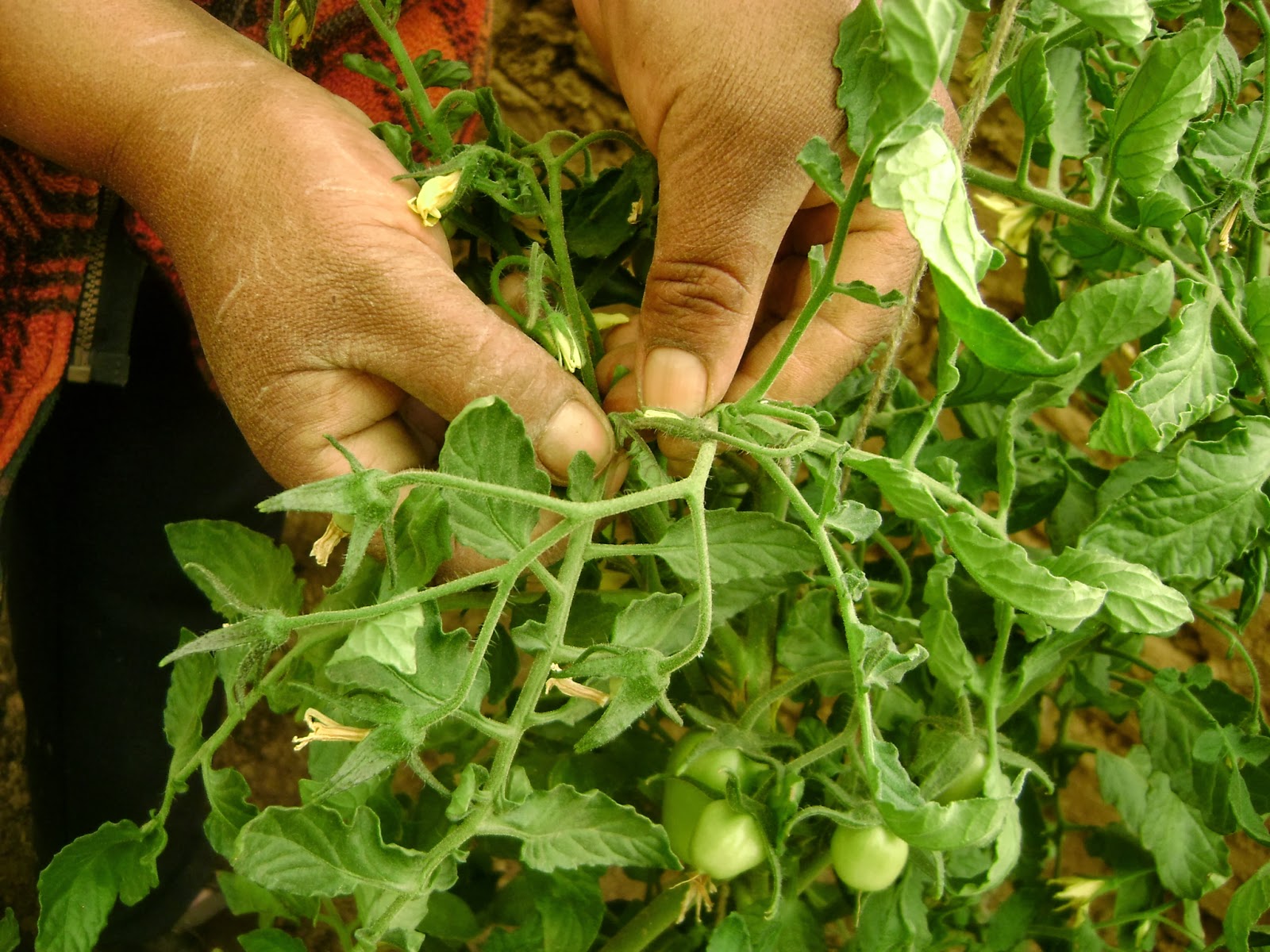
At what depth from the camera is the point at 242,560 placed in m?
0.63

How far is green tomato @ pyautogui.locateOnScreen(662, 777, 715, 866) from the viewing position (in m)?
0.58

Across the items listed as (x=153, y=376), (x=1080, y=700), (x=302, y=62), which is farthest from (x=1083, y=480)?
(x=153, y=376)

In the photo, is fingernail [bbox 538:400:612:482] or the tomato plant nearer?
the tomato plant

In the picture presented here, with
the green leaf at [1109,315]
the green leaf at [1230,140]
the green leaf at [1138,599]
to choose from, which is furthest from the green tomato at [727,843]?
the green leaf at [1230,140]

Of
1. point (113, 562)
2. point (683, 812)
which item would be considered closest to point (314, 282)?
point (683, 812)

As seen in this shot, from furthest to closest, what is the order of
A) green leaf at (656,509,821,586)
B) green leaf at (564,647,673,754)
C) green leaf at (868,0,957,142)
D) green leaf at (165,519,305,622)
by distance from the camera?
green leaf at (165,519,305,622) → green leaf at (656,509,821,586) → green leaf at (564,647,673,754) → green leaf at (868,0,957,142)

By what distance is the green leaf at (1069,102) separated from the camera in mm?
641

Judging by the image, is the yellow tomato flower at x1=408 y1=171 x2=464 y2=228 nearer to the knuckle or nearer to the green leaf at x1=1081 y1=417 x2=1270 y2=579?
the knuckle

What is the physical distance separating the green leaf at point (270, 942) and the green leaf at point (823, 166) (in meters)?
0.51

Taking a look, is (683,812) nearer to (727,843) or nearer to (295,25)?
(727,843)

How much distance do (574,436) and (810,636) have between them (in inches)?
8.4

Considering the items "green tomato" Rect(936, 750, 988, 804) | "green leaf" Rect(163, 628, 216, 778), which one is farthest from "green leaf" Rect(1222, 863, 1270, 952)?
"green leaf" Rect(163, 628, 216, 778)

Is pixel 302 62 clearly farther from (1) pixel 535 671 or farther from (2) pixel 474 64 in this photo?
(1) pixel 535 671

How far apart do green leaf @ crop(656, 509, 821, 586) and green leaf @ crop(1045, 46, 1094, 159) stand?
0.34 m
